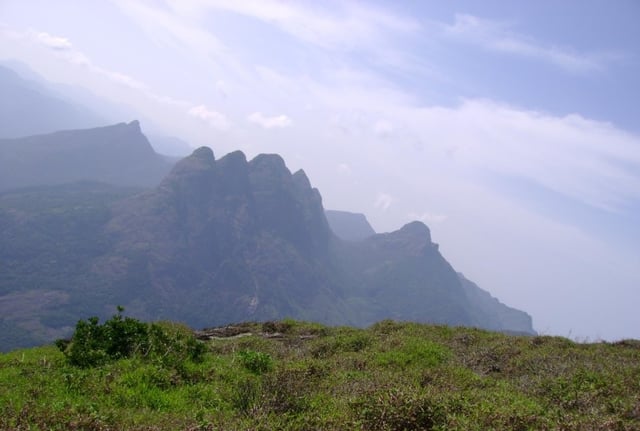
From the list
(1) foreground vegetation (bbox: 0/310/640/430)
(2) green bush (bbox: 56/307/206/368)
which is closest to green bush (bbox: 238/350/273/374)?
(1) foreground vegetation (bbox: 0/310/640/430)

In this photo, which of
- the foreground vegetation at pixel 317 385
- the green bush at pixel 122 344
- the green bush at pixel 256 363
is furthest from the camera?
the green bush at pixel 256 363

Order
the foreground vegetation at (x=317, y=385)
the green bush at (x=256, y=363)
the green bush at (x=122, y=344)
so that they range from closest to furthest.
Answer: the foreground vegetation at (x=317, y=385)
the green bush at (x=122, y=344)
the green bush at (x=256, y=363)

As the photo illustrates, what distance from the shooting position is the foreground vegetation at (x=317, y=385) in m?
8.49

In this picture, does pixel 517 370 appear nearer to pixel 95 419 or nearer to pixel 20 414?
pixel 95 419

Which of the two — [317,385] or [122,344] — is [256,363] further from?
[122,344]

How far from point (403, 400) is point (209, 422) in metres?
3.66

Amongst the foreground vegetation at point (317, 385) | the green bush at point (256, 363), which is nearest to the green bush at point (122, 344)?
the foreground vegetation at point (317, 385)

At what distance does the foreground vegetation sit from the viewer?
27.9 ft

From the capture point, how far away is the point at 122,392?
35.2 ft

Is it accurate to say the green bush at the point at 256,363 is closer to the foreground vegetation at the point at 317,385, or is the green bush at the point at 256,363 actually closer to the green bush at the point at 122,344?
the foreground vegetation at the point at 317,385

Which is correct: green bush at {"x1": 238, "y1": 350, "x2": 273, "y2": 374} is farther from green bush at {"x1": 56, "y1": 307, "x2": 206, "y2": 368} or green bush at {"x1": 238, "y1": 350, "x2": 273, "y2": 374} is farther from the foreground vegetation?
green bush at {"x1": 56, "y1": 307, "x2": 206, "y2": 368}

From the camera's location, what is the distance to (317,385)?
40.9 feet

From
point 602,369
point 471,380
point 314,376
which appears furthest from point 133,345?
point 602,369

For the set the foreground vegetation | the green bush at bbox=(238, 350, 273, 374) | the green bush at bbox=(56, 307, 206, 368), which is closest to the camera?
the foreground vegetation
